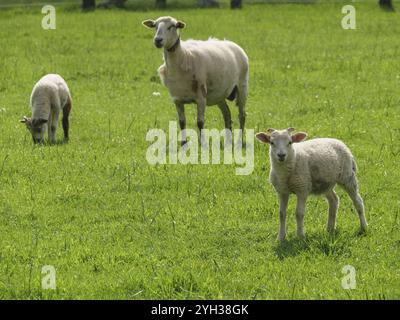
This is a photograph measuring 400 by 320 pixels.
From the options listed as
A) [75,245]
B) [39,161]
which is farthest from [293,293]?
[39,161]

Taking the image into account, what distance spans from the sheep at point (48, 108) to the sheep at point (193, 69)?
222 cm

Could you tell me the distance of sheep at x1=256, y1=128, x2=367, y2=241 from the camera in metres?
10.3

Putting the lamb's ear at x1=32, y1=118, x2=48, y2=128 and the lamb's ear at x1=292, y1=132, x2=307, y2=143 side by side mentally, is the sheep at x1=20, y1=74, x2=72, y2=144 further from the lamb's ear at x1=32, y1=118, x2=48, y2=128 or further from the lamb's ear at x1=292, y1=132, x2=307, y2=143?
the lamb's ear at x1=292, y1=132, x2=307, y2=143

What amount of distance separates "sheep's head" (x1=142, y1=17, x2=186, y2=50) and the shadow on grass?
640 cm

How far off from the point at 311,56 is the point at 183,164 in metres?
14.9

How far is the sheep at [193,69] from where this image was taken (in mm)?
16297

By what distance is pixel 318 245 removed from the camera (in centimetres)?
1006

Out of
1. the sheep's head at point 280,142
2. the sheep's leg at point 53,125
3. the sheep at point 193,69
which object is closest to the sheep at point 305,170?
the sheep's head at point 280,142

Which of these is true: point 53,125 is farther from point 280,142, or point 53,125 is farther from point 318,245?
point 318,245

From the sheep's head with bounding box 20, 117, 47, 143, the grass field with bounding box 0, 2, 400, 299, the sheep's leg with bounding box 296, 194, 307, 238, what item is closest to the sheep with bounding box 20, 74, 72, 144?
the sheep's head with bounding box 20, 117, 47, 143

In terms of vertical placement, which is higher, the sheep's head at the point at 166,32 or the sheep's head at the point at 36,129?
the sheep's head at the point at 166,32

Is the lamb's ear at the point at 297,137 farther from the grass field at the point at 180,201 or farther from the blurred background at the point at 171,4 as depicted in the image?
the blurred background at the point at 171,4

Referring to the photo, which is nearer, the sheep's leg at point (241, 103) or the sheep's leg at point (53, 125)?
the sheep's leg at point (53, 125)
